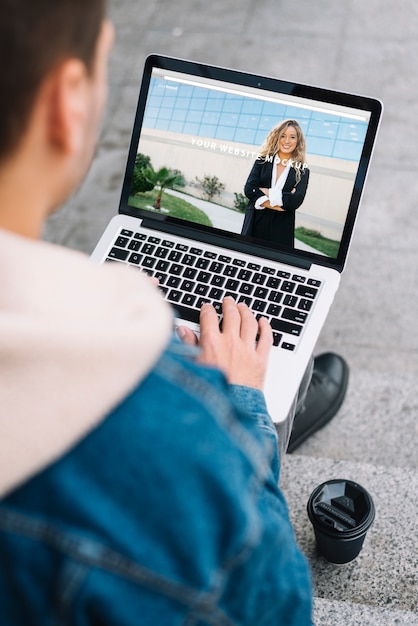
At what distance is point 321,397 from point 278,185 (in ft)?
2.40

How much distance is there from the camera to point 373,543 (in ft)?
4.50

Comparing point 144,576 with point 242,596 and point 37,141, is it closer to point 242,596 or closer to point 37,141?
point 242,596

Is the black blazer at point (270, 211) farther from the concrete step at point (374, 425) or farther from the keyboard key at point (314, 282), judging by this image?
the concrete step at point (374, 425)

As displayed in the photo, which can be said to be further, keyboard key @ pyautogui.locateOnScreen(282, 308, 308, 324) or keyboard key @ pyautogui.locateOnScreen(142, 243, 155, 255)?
keyboard key @ pyautogui.locateOnScreen(142, 243, 155, 255)

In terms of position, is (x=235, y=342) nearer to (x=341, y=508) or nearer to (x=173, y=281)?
(x=173, y=281)

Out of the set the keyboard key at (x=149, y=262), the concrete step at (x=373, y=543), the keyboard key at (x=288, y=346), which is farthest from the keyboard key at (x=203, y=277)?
the concrete step at (x=373, y=543)

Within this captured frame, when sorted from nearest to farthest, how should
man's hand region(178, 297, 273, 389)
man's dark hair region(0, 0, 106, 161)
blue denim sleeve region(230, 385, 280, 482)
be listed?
man's dark hair region(0, 0, 106, 161), blue denim sleeve region(230, 385, 280, 482), man's hand region(178, 297, 273, 389)

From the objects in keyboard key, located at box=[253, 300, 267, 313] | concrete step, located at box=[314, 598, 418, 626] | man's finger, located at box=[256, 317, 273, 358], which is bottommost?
concrete step, located at box=[314, 598, 418, 626]

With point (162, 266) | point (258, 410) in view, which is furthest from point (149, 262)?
point (258, 410)

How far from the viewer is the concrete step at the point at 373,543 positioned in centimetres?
128

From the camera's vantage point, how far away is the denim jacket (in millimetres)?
513

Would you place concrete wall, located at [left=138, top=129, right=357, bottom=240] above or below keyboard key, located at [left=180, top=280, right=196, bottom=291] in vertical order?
above

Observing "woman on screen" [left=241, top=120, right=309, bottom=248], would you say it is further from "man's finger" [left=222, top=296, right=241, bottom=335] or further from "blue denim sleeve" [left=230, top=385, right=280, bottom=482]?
"blue denim sleeve" [left=230, top=385, right=280, bottom=482]

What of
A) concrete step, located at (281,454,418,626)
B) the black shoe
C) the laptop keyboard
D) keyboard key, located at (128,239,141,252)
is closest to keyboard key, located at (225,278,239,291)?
the laptop keyboard
